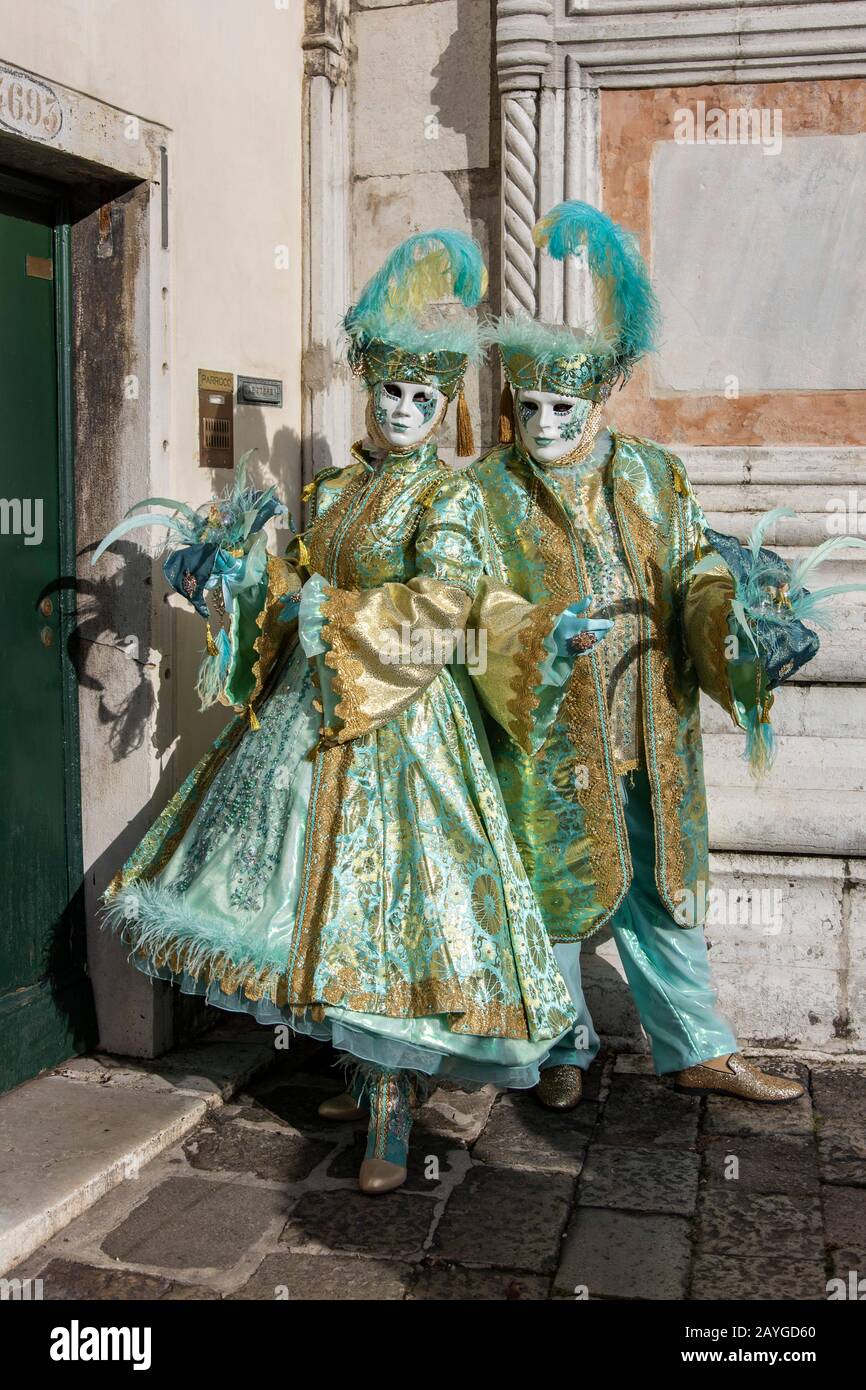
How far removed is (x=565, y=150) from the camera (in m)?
4.44

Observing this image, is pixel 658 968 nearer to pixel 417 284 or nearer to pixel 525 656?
pixel 525 656

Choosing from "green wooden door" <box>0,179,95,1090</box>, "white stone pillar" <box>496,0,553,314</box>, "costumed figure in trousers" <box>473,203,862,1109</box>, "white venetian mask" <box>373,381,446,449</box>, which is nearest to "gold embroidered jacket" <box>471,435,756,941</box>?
"costumed figure in trousers" <box>473,203,862,1109</box>

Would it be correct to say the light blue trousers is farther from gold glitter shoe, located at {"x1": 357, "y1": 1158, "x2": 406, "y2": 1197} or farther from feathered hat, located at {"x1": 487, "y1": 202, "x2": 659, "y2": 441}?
feathered hat, located at {"x1": 487, "y1": 202, "x2": 659, "y2": 441}

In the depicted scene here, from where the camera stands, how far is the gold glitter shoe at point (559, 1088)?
375 centimetres

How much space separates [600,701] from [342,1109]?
4.13 ft

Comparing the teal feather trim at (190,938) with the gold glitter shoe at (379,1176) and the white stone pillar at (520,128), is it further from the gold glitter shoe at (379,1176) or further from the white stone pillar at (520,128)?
the white stone pillar at (520,128)

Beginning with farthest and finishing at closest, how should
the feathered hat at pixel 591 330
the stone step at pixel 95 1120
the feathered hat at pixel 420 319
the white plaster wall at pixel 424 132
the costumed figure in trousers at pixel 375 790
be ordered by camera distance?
1. the white plaster wall at pixel 424 132
2. the feathered hat at pixel 591 330
3. the feathered hat at pixel 420 319
4. the costumed figure in trousers at pixel 375 790
5. the stone step at pixel 95 1120

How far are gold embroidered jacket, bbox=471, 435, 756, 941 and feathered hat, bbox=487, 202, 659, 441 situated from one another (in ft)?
0.75

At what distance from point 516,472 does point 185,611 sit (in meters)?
1.03

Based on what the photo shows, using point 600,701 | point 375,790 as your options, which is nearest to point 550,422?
point 600,701

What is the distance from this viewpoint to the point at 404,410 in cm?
340

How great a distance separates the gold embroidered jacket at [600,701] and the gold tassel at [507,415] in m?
0.04

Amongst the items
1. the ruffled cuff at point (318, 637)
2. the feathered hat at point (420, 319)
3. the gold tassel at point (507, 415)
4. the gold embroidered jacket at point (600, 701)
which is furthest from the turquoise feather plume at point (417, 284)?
the ruffled cuff at point (318, 637)
